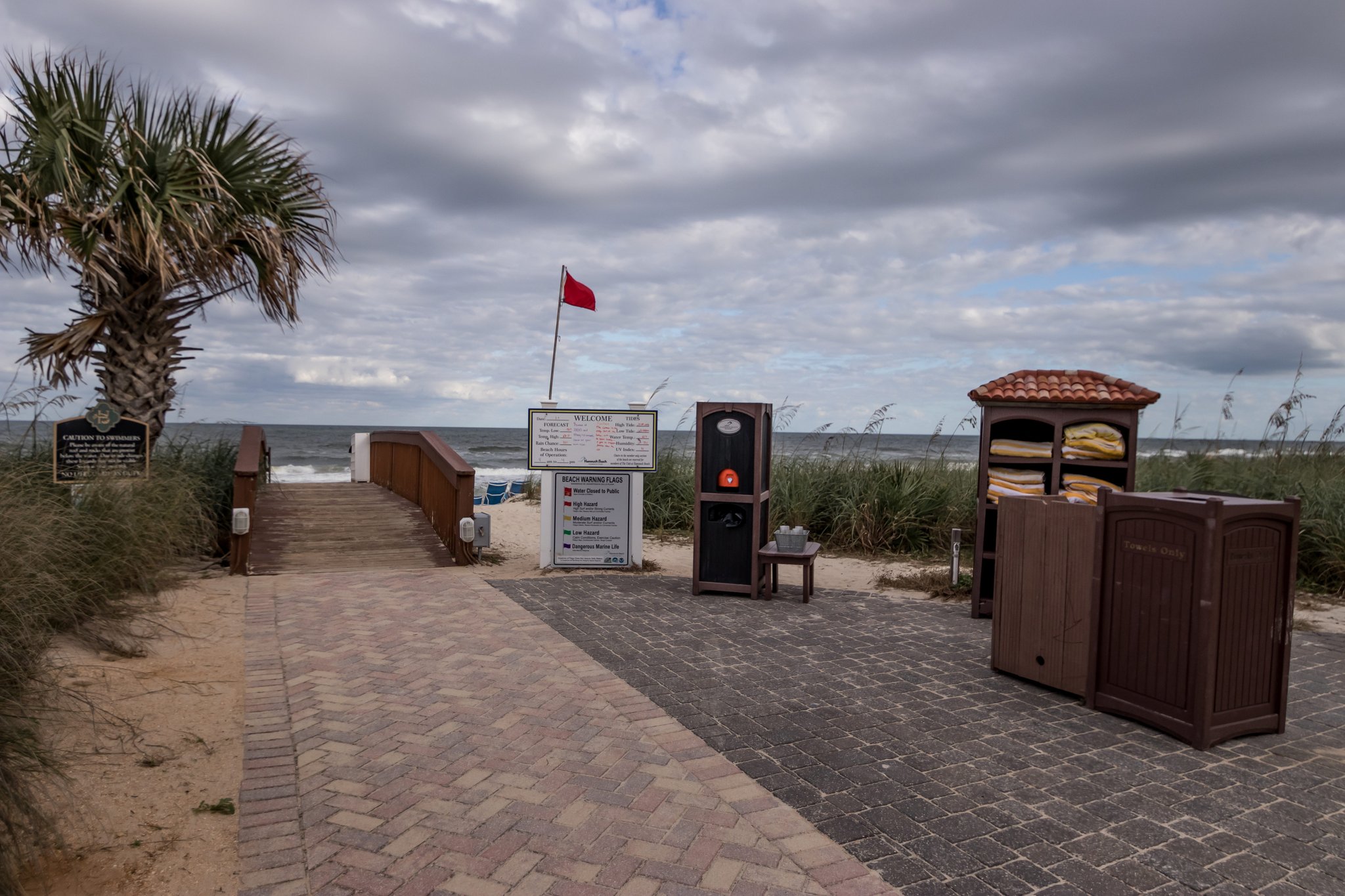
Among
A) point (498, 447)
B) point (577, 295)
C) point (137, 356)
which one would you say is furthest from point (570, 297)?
point (498, 447)

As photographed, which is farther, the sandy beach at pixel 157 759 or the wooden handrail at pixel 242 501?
the wooden handrail at pixel 242 501

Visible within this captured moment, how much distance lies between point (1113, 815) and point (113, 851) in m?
3.92

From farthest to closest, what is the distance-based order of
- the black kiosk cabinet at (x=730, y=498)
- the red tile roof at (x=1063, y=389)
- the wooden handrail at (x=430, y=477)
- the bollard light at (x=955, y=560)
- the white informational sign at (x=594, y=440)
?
the wooden handrail at (x=430, y=477), the white informational sign at (x=594, y=440), the bollard light at (x=955, y=560), the black kiosk cabinet at (x=730, y=498), the red tile roof at (x=1063, y=389)

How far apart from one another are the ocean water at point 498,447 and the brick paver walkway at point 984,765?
4713mm

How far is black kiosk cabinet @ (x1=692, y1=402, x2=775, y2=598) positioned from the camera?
799 cm

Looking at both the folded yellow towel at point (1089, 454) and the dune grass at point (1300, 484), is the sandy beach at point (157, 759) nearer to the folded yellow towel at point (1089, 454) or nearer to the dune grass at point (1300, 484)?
the dune grass at point (1300, 484)

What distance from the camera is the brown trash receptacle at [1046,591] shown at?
5047 mm

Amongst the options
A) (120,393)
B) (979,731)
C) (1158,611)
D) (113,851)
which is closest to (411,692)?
(113,851)

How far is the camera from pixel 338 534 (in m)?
10.6

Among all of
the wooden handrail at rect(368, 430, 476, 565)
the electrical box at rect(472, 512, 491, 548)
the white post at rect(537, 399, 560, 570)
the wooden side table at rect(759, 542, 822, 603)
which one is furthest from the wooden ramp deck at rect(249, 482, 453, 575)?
the wooden side table at rect(759, 542, 822, 603)

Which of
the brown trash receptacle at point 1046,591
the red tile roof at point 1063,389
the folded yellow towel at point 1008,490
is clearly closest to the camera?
the brown trash receptacle at point 1046,591

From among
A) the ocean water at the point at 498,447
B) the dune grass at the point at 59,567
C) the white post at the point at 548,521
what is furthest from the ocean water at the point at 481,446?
the white post at the point at 548,521

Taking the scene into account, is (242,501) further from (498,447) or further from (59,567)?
(498,447)

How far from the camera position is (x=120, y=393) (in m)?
9.51
